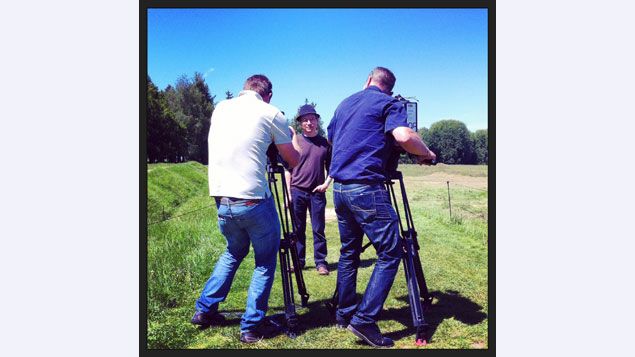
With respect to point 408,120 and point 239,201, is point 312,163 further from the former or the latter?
point 239,201

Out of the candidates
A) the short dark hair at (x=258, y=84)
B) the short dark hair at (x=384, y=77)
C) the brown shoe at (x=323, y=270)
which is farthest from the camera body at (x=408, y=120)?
the brown shoe at (x=323, y=270)

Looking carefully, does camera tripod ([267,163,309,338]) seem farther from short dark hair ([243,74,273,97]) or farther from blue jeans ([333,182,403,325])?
short dark hair ([243,74,273,97])

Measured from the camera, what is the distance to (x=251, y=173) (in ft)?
12.6

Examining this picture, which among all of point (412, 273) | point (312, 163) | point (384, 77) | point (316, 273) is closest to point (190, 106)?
point (312, 163)

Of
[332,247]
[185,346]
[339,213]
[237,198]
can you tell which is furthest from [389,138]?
[332,247]

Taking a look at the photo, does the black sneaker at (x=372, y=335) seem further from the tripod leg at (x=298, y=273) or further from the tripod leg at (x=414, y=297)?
the tripod leg at (x=298, y=273)

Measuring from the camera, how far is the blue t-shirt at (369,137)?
12.8 feet

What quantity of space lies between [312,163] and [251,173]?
2389 millimetres

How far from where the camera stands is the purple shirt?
20.3 feet

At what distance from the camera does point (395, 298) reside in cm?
518

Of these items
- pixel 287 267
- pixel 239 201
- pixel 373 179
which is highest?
pixel 373 179

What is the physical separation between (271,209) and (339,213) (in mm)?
647

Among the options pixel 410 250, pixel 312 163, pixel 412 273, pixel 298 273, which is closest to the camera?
pixel 412 273

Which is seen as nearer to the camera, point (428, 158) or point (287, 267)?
point (428, 158)
